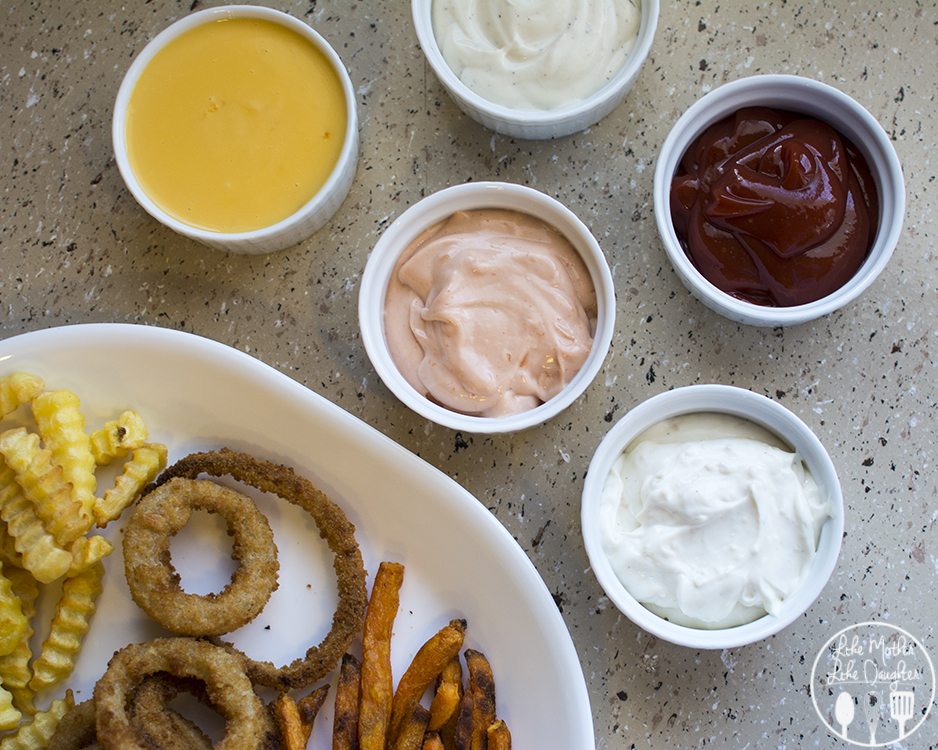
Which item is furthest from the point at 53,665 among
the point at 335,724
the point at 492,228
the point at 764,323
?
the point at 764,323

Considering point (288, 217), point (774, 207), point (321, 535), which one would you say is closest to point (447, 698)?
point (321, 535)

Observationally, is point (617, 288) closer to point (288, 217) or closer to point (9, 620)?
point (288, 217)

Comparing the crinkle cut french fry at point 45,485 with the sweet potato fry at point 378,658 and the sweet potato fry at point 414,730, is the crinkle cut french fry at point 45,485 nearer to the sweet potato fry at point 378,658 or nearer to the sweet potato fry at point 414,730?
the sweet potato fry at point 378,658

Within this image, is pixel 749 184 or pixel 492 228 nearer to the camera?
pixel 749 184

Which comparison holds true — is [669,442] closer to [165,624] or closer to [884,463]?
[884,463]

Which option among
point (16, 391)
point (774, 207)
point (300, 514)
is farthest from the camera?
point (300, 514)

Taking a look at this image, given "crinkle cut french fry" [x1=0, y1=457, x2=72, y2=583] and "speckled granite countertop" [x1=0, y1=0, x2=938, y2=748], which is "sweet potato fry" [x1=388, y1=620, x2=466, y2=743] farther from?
"crinkle cut french fry" [x1=0, y1=457, x2=72, y2=583]
